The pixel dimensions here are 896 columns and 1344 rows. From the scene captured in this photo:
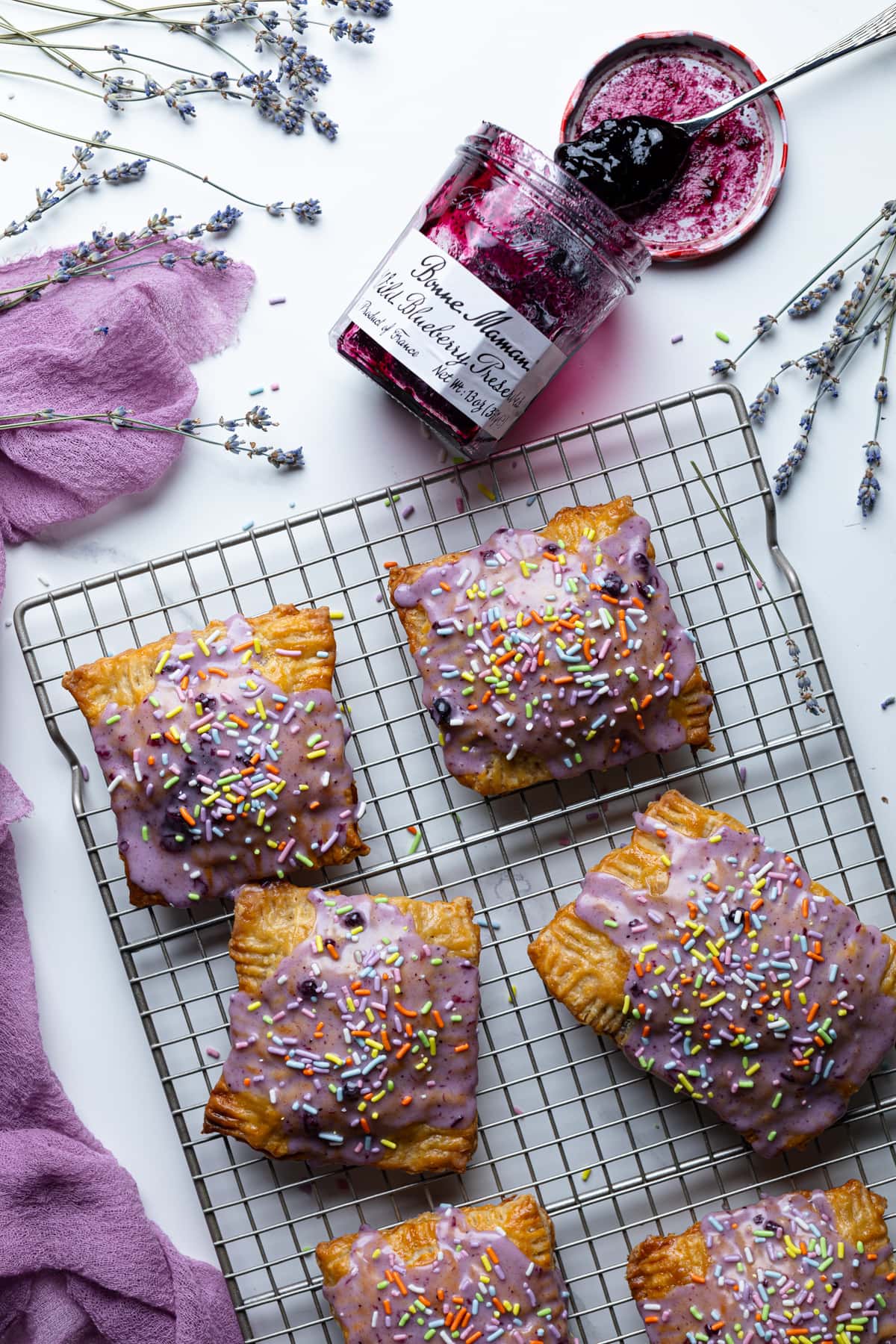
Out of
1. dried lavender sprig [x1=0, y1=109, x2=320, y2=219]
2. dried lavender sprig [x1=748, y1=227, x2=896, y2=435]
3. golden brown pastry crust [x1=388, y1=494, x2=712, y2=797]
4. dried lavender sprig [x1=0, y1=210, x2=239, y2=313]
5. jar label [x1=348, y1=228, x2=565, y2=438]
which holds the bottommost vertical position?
golden brown pastry crust [x1=388, y1=494, x2=712, y2=797]

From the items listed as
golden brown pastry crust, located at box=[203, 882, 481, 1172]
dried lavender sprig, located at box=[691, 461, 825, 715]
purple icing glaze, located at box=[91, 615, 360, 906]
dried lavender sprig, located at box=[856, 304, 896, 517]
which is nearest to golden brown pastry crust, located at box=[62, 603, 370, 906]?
purple icing glaze, located at box=[91, 615, 360, 906]

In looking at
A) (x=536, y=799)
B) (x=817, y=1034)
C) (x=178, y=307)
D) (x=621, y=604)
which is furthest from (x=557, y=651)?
(x=178, y=307)

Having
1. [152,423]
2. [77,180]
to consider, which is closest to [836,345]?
[152,423]

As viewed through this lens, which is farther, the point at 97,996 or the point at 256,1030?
the point at 97,996

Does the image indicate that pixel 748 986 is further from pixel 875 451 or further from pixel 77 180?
pixel 77 180

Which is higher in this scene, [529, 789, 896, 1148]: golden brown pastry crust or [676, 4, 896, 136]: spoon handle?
[676, 4, 896, 136]: spoon handle

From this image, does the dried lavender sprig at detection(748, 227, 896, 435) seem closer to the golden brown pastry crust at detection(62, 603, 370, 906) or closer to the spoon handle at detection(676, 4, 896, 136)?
the spoon handle at detection(676, 4, 896, 136)

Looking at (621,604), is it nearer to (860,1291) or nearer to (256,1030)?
(256,1030)
